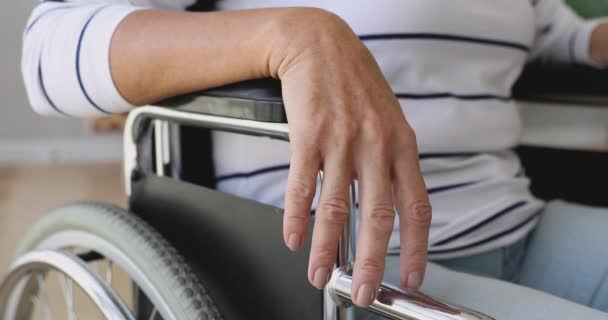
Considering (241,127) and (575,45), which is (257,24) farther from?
(575,45)

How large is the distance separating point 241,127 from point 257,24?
0.09 meters

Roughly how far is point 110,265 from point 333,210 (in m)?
0.34

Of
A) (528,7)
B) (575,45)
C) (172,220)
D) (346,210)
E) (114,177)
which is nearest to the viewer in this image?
(346,210)

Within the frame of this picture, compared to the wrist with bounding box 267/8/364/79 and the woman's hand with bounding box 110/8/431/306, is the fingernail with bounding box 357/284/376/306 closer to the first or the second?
the woman's hand with bounding box 110/8/431/306

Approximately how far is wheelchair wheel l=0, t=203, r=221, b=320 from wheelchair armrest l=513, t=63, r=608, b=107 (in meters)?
0.61

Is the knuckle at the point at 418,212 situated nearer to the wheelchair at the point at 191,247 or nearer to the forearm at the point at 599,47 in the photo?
the wheelchair at the point at 191,247

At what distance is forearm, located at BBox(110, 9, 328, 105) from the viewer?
49 cm

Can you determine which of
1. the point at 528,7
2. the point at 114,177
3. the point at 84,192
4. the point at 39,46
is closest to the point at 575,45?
the point at 528,7

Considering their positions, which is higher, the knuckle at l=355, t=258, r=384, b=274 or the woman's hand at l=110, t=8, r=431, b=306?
the woman's hand at l=110, t=8, r=431, b=306

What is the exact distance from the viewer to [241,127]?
53 cm

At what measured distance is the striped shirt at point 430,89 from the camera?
584mm

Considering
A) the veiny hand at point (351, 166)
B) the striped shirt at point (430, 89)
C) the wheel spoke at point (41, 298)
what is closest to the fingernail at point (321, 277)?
the veiny hand at point (351, 166)

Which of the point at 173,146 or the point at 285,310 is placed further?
the point at 173,146

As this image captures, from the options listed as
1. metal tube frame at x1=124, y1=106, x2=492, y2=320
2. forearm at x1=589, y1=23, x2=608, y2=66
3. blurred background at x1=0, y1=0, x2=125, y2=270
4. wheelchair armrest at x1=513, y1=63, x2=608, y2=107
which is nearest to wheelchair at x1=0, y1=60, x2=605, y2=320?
metal tube frame at x1=124, y1=106, x2=492, y2=320
